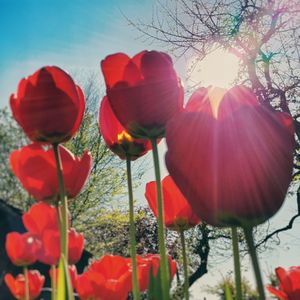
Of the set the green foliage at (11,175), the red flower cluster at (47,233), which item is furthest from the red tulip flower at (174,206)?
the green foliage at (11,175)

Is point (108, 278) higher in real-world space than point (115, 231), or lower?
lower

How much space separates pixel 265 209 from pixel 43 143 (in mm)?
343

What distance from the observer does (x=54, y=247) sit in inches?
35.5

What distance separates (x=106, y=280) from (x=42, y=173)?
9.3 inches

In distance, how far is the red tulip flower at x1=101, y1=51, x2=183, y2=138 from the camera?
2.48ft

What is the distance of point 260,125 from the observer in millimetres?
590

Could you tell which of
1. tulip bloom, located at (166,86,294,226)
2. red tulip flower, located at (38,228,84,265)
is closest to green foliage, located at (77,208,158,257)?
red tulip flower, located at (38,228,84,265)

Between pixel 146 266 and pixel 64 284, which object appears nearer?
pixel 64 284

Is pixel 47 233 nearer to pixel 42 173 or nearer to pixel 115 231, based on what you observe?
pixel 42 173

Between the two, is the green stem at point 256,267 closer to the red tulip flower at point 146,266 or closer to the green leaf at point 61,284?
the green leaf at point 61,284

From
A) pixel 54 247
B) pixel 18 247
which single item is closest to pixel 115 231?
pixel 18 247

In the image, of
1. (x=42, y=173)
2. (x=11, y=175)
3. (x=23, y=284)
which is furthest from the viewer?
(x=11, y=175)

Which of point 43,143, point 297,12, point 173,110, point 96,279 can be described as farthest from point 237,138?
point 297,12

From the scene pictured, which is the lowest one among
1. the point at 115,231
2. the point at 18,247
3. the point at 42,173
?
the point at 42,173
